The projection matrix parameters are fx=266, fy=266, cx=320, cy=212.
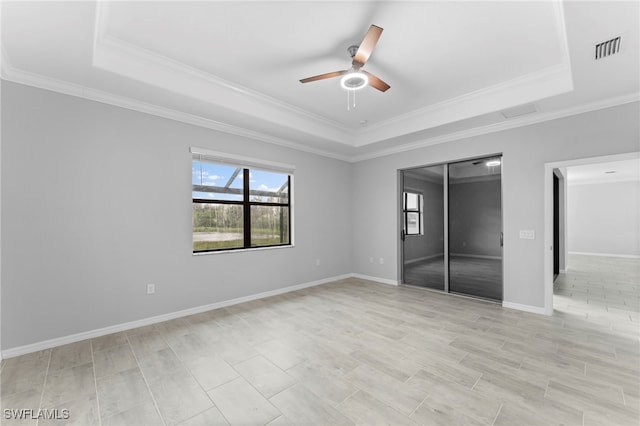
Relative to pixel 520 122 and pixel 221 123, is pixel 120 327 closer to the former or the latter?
pixel 221 123

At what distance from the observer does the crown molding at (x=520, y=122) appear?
322cm

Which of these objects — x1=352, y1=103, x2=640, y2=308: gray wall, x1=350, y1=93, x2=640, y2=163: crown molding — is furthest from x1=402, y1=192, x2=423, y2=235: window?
x1=350, y1=93, x2=640, y2=163: crown molding

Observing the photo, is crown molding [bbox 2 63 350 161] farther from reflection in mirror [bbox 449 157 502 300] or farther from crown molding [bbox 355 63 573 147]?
reflection in mirror [bbox 449 157 502 300]

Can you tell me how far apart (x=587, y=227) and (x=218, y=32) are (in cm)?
1283

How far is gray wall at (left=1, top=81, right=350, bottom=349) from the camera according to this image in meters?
2.69

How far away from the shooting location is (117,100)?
3.20 meters

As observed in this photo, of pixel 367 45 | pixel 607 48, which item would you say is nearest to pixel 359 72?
pixel 367 45

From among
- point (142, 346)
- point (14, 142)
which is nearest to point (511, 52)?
point (142, 346)

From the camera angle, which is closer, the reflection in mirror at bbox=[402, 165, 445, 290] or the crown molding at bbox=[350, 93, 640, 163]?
the crown molding at bbox=[350, 93, 640, 163]

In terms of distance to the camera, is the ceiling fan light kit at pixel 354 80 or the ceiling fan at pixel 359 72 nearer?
the ceiling fan at pixel 359 72

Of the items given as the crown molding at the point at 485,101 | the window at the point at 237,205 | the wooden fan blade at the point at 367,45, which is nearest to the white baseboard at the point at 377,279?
the window at the point at 237,205

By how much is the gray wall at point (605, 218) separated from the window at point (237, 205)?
36.0 feet

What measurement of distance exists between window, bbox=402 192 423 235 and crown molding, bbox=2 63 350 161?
2776mm

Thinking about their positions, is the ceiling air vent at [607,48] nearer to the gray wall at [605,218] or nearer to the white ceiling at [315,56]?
the white ceiling at [315,56]
